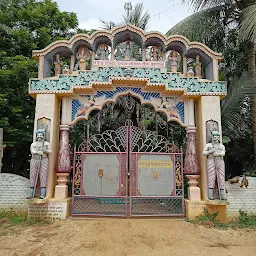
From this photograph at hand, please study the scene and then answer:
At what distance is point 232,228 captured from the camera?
18.7 ft

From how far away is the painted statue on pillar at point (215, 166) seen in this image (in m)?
6.03

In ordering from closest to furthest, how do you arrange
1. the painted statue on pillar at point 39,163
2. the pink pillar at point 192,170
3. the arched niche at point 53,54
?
the painted statue on pillar at point 39,163 → the pink pillar at point 192,170 → the arched niche at point 53,54

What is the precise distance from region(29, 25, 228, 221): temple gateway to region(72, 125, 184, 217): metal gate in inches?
0.9

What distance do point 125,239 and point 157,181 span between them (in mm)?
1891

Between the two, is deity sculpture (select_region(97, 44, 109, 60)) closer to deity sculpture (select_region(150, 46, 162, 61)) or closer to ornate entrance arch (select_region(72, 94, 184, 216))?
deity sculpture (select_region(150, 46, 162, 61))

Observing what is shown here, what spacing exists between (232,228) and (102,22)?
8.79m

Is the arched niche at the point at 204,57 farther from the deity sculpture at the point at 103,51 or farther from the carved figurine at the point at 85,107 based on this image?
the carved figurine at the point at 85,107

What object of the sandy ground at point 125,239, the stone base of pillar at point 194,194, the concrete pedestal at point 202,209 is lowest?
the sandy ground at point 125,239

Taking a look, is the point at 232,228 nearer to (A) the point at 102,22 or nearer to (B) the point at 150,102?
(B) the point at 150,102

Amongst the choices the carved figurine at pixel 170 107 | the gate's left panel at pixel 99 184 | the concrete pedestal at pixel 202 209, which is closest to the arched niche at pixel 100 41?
the carved figurine at pixel 170 107

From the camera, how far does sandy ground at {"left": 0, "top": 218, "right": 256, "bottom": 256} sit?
4.25m

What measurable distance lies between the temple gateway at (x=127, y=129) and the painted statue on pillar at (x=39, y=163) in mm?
113

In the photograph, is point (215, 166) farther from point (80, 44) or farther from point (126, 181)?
point (80, 44)

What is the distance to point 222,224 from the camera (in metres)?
5.84
